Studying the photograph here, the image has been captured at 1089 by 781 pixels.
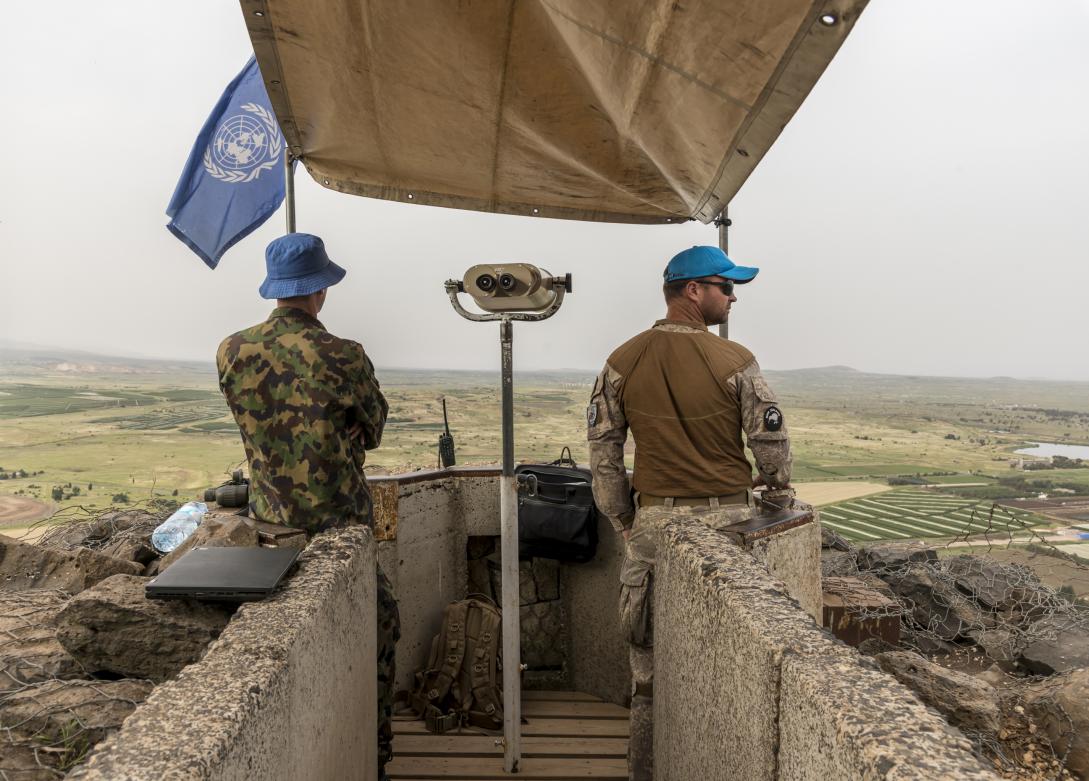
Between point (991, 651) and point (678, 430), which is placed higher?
point (678, 430)

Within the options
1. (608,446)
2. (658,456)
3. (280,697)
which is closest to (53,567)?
(280,697)

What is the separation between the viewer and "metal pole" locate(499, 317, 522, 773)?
10.5ft

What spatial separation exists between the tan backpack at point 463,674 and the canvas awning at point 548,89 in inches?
93.3

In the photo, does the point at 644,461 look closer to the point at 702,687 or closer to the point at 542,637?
the point at 702,687

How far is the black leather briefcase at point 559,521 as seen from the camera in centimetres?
395

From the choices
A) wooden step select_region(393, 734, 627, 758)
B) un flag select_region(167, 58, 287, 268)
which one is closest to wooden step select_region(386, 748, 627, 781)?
wooden step select_region(393, 734, 627, 758)

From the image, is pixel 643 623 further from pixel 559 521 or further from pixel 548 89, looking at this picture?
pixel 548 89

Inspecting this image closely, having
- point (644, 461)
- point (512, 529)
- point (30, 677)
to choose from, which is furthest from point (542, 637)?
point (30, 677)

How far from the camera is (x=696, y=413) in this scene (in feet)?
9.32

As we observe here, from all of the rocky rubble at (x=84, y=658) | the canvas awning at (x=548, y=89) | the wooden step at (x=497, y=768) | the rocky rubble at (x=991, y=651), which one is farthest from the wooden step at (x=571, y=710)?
the canvas awning at (x=548, y=89)

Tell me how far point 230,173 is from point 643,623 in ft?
14.7

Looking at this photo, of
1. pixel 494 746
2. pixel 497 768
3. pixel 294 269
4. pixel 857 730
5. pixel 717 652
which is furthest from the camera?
pixel 494 746

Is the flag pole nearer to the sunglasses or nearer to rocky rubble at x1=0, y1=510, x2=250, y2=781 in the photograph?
the sunglasses

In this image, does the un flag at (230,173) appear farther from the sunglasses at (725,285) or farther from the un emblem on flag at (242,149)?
the sunglasses at (725,285)
